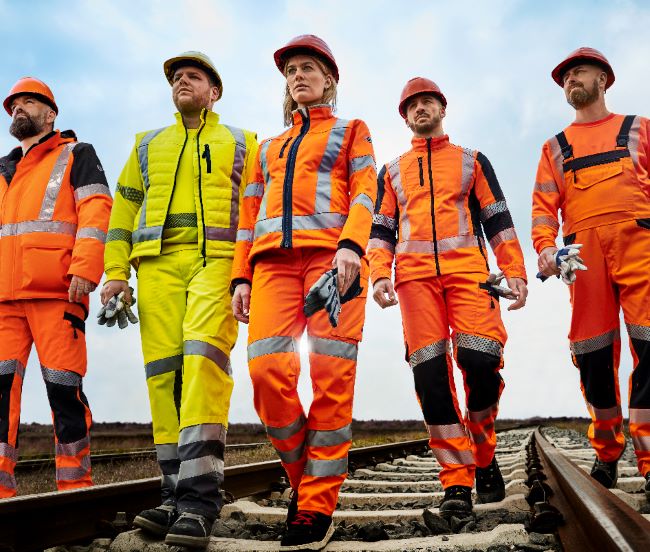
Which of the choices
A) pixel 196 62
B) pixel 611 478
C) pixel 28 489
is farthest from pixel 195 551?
pixel 28 489

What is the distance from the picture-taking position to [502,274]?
3822 mm

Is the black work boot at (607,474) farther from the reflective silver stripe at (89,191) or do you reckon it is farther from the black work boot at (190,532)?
the reflective silver stripe at (89,191)

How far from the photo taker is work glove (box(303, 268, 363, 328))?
257cm

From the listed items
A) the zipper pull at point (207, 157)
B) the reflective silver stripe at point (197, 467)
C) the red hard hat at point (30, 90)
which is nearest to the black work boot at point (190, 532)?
the reflective silver stripe at point (197, 467)

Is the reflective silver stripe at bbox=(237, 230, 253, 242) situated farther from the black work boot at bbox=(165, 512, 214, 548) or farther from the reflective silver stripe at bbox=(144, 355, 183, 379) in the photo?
the black work boot at bbox=(165, 512, 214, 548)

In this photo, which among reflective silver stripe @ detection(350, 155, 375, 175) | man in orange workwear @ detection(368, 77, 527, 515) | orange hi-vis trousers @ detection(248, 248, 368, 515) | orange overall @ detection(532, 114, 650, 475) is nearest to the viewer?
orange hi-vis trousers @ detection(248, 248, 368, 515)

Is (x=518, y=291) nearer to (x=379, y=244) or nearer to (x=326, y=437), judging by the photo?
(x=379, y=244)

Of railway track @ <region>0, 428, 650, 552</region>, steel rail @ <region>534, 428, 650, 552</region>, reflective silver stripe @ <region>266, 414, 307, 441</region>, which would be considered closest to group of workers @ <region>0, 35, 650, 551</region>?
reflective silver stripe @ <region>266, 414, 307, 441</region>

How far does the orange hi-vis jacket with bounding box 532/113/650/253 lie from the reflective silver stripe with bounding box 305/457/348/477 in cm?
224

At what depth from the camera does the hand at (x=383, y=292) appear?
3930mm

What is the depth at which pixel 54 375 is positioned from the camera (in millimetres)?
3920

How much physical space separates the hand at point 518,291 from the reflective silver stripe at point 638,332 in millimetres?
651

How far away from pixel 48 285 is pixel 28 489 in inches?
119

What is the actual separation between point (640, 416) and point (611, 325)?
1.91ft
